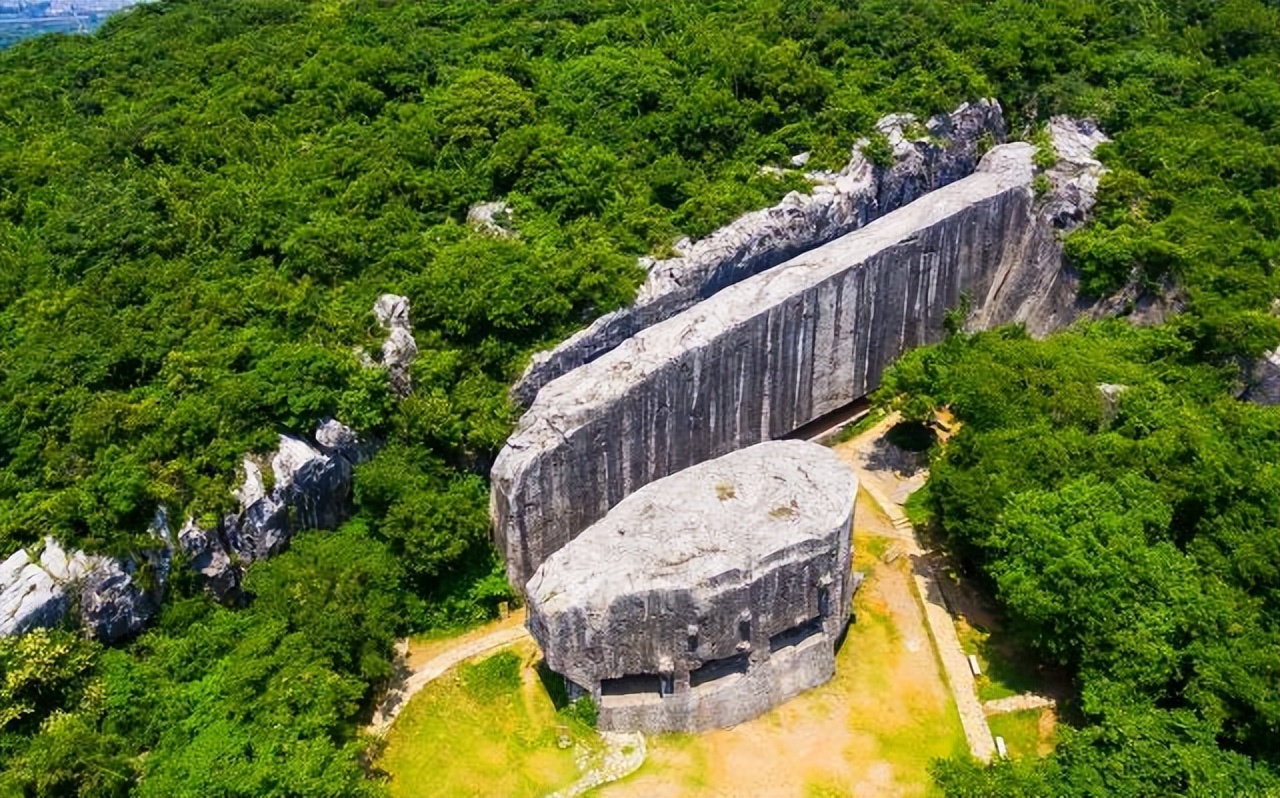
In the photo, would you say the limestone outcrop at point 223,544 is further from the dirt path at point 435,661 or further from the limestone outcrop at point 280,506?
the dirt path at point 435,661

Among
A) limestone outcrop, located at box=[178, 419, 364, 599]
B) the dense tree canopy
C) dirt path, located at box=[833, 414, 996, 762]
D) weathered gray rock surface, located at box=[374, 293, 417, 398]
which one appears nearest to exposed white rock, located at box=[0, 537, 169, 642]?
limestone outcrop, located at box=[178, 419, 364, 599]

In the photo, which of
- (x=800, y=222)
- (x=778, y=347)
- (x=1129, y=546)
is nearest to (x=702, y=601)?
(x=1129, y=546)

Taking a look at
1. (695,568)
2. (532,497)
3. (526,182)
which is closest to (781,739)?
(695,568)

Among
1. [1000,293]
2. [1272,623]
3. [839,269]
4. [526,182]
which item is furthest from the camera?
[1000,293]

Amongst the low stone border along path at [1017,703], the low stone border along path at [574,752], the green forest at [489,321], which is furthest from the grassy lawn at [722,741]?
the green forest at [489,321]

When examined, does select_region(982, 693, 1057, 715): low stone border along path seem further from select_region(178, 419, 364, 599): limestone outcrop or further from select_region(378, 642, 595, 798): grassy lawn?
select_region(178, 419, 364, 599): limestone outcrop

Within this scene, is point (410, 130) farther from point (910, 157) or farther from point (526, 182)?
point (910, 157)
